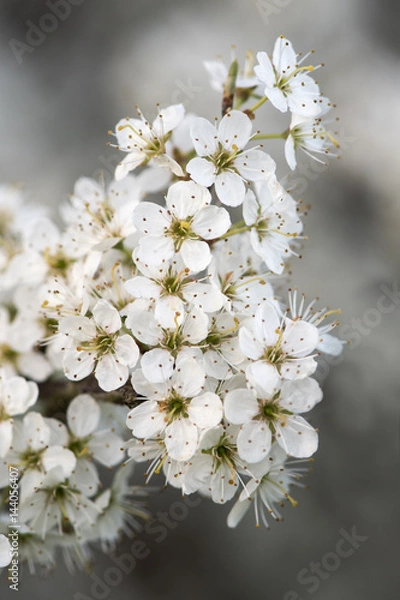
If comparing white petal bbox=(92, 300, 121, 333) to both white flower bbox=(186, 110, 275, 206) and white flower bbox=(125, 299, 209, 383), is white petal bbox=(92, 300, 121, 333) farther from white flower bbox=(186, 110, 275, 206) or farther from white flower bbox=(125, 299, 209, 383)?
white flower bbox=(186, 110, 275, 206)

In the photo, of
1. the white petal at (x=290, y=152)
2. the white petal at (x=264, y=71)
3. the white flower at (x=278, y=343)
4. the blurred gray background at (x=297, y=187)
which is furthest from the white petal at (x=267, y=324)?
the blurred gray background at (x=297, y=187)

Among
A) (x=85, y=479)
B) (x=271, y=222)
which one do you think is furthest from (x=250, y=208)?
(x=85, y=479)

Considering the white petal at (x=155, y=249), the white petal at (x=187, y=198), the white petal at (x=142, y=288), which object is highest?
the white petal at (x=187, y=198)

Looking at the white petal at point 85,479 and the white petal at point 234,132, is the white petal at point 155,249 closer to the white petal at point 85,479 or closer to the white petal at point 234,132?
the white petal at point 234,132

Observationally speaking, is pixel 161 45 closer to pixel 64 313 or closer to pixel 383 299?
pixel 383 299

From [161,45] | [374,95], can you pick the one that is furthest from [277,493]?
[161,45]

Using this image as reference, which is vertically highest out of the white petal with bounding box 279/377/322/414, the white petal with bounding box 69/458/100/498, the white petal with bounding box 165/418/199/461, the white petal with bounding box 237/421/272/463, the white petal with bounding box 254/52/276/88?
the white petal with bounding box 254/52/276/88

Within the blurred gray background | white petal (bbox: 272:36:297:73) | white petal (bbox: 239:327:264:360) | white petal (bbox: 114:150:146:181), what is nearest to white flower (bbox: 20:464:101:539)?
white petal (bbox: 239:327:264:360)
